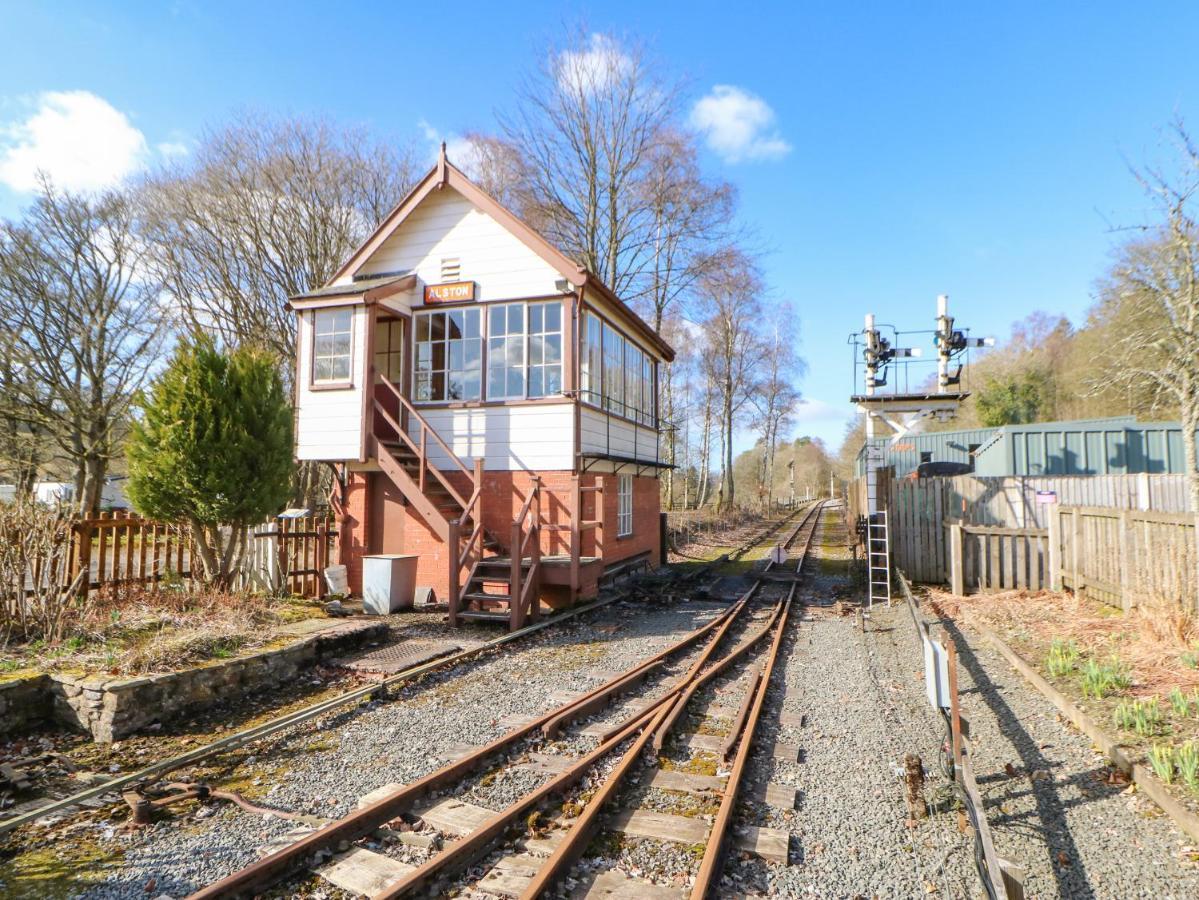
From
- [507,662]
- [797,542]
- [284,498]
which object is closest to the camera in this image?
[507,662]

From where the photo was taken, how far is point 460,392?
13094 mm

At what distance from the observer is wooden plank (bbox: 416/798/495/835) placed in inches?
160

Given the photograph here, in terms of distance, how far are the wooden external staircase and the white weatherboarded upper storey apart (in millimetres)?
2587

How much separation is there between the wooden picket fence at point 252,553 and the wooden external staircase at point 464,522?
2.23 metres

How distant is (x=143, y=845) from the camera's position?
154 inches

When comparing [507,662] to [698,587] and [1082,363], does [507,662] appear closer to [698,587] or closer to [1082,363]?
[698,587]

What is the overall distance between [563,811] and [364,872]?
4.13ft

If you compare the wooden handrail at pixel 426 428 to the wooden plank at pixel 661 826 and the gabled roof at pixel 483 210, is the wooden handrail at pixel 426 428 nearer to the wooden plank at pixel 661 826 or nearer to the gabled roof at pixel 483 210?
the gabled roof at pixel 483 210

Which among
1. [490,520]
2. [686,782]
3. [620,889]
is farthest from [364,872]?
Answer: [490,520]

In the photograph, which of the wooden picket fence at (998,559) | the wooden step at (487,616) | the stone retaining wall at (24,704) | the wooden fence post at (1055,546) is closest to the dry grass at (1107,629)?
the wooden fence post at (1055,546)

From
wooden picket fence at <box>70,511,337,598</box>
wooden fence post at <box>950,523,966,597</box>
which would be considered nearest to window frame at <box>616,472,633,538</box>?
wooden picket fence at <box>70,511,337,598</box>

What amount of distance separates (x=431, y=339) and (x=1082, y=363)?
32170mm

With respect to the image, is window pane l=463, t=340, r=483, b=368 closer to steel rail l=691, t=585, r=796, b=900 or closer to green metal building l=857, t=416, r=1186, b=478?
steel rail l=691, t=585, r=796, b=900

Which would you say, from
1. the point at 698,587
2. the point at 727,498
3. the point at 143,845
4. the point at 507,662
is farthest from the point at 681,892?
the point at 727,498
